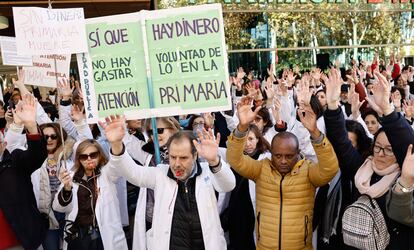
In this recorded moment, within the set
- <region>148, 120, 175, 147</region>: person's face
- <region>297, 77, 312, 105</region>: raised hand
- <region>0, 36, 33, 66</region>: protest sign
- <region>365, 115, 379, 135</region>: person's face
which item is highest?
<region>0, 36, 33, 66</region>: protest sign

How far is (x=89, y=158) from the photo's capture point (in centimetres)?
351

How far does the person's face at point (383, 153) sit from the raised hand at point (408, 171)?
0.31 metres

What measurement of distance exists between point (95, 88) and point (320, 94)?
332 centimetres

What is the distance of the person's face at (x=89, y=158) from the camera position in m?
3.51

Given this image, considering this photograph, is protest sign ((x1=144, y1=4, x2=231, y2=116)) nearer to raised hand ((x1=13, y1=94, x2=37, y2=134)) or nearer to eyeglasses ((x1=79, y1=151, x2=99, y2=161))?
eyeglasses ((x1=79, y1=151, x2=99, y2=161))

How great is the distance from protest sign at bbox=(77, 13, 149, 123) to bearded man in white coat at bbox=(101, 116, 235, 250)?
1.45 ft

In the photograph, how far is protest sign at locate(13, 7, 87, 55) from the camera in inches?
132

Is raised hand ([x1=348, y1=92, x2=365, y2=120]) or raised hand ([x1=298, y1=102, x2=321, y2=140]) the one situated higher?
raised hand ([x1=298, y1=102, x2=321, y2=140])

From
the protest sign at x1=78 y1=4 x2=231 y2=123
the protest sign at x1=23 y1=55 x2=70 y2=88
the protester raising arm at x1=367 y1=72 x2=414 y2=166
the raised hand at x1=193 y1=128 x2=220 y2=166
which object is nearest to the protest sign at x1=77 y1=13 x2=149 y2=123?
the protest sign at x1=78 y1=4 x2=231 y2=123

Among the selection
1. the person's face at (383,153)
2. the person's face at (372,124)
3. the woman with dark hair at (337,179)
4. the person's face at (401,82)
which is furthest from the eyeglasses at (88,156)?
the person's face at (401,82)

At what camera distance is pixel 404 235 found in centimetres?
251

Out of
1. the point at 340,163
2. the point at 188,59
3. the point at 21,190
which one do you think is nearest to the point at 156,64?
the point at 188,59

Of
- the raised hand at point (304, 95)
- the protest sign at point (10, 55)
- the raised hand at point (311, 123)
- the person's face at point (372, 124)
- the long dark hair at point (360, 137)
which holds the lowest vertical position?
the person's face at point (372, 124)

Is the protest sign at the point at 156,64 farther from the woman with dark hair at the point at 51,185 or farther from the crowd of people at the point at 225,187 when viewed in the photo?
the woman with dark hair at the point at 51,185
